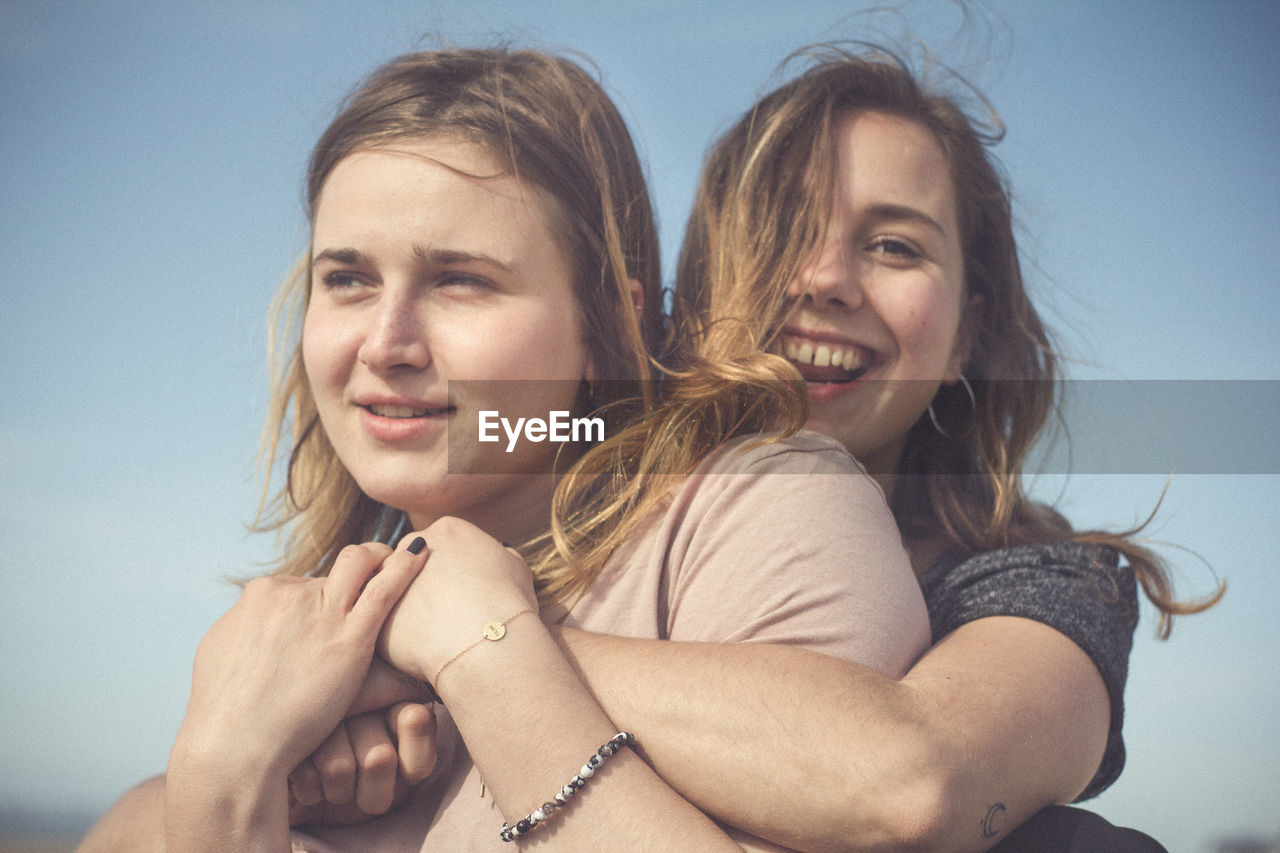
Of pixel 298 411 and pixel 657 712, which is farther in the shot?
pixel 298 411

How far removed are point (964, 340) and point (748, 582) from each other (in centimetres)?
139

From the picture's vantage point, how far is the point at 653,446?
5.66ft

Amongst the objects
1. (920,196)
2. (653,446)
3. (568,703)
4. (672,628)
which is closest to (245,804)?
(568,703)

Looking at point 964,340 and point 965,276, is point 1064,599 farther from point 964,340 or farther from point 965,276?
point 965,276

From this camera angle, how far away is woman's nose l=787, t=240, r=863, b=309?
→ 7.47ft

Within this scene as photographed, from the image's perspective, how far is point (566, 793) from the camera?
4.20 ft

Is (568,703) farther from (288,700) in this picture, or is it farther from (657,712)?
(288,700)

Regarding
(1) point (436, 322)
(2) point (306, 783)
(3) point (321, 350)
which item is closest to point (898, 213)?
(1) point (436, 322)

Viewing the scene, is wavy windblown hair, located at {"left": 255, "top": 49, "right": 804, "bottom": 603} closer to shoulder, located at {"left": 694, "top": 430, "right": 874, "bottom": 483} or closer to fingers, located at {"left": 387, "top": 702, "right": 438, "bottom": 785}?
shoulder, located at {"left": 694, "top": 430, "right": 874, "bottom": 483}

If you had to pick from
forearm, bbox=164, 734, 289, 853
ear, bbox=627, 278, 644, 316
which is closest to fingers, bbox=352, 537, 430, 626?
forearm, bbox=164, 734, 289, 853

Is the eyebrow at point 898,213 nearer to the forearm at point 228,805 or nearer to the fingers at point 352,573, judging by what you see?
the fingers at point 352,573

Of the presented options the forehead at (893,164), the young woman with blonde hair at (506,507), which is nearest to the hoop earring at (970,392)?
the forehead at (893,164)

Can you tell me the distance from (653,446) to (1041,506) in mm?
1312
